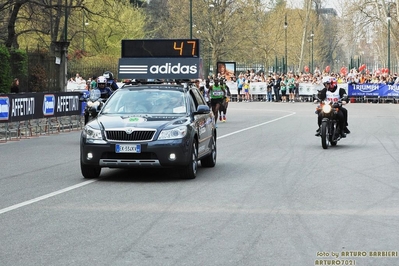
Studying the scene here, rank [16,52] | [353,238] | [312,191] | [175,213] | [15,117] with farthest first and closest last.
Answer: [16,52] → [15,117] → [312,191] → [175,213] → [353,238]

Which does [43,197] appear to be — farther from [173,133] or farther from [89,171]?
[173,133]

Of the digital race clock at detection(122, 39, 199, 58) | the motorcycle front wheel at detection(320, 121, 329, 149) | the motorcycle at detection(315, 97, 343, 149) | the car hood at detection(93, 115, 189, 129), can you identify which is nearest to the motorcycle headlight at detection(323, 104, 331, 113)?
the motorcycle at detection(315, 97, 343, 149)

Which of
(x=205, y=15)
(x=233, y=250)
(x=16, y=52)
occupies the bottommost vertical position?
(x=233, y=250)

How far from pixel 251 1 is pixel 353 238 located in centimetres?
7711

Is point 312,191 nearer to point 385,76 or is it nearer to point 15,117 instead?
point 15,117

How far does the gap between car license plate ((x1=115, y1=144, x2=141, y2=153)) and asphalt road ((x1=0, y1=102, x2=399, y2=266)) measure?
50cm

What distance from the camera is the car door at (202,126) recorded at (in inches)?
598

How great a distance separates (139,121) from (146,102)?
1.16 m

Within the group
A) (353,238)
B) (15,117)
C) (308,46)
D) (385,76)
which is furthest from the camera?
(308,46)

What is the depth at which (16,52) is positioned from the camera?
122ft

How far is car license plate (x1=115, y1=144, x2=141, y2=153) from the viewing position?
45.8 ft

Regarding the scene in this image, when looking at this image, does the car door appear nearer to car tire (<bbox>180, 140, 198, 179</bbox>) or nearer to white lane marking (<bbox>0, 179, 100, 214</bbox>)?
car tire (<bbox>180, 140, 198, 179</bbox>)

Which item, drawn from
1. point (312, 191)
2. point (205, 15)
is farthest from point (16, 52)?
point (205, 15)

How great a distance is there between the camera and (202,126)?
15570 mm
